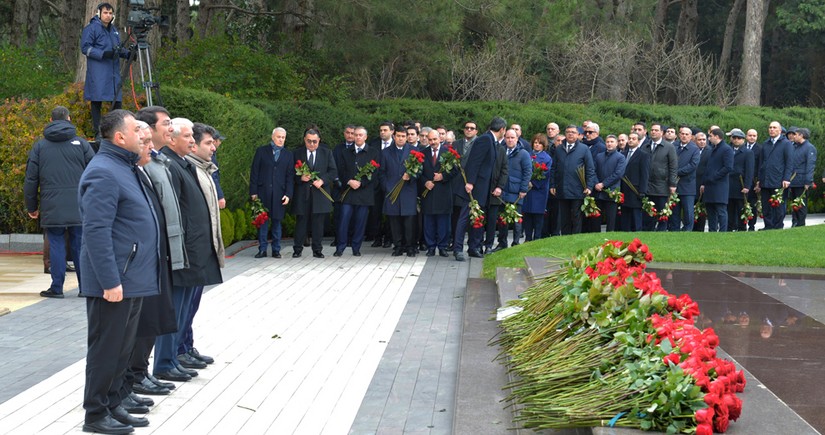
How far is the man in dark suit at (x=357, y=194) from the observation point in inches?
658

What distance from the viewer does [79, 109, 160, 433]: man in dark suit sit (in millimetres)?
6430

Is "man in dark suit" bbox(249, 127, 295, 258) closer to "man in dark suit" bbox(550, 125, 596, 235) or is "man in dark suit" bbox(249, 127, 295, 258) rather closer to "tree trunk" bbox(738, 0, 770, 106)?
"man in dark suit" bbox(550, 125, 596, 235)

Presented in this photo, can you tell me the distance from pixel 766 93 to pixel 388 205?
36694 mm

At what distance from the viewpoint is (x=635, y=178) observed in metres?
18.0

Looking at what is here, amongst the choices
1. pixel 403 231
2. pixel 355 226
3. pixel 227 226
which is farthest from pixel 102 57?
pixel 403 231

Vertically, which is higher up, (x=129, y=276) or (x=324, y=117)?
(x=324, y=117)

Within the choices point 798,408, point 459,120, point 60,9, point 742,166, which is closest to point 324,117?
point 459,120

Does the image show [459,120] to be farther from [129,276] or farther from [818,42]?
[818,42]

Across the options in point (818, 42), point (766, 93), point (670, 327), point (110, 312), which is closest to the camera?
point (670, 327)

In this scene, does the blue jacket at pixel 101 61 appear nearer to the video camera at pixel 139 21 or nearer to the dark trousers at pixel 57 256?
the video camera at pixel 139 21

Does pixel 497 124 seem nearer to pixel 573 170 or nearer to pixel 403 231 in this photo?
pixel 573 170

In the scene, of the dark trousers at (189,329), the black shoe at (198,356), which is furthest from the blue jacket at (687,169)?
the dark trousers at (189,329)

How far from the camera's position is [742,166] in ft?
64.3

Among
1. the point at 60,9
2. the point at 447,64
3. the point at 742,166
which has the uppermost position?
the point at 60,9
